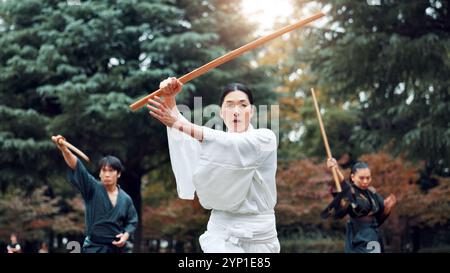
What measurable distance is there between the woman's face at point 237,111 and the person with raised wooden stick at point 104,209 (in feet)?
7.64

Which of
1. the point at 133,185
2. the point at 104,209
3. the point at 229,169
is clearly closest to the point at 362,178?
the point at 104,209

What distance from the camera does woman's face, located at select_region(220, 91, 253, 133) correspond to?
417cm

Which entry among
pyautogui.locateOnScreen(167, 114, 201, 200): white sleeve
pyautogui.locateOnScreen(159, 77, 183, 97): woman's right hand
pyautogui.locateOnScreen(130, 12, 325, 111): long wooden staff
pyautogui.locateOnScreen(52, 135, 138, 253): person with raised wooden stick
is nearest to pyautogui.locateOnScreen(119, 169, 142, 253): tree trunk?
pyautogui.locateOnScreen(52, 135, 138, 253): person with raised wooden stick

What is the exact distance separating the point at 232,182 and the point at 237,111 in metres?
0.53

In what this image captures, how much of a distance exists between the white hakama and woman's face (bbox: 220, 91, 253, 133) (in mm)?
73

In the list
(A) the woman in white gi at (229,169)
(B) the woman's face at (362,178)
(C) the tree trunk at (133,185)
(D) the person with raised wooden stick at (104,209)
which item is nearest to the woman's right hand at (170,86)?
(A) the woman in white gi at (229,169)

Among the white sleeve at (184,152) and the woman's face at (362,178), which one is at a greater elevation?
the white sleeve at (184,152)

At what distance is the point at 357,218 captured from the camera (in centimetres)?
677

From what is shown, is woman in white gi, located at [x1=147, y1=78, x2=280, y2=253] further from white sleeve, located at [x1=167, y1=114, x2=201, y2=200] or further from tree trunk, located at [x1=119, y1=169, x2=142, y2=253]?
tree trunk, located at [x1=119, y1=169, x2=142, y2=253]

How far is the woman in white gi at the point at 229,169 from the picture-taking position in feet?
12.6

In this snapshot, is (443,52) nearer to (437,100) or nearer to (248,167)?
(437,100)

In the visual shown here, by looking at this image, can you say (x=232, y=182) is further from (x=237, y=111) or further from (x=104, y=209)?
(x=104, y=209)

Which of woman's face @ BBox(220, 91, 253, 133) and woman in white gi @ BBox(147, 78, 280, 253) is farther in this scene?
woman's face @ BBox(220, 91, 253, 133)

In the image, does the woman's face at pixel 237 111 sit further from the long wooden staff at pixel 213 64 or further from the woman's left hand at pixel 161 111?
the woman's left hand at pixel 161 111
